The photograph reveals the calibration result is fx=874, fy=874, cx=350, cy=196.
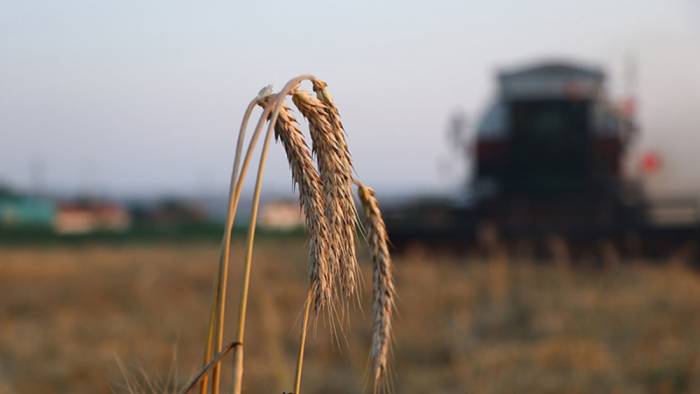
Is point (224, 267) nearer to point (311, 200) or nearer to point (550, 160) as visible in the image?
point (311, 200)

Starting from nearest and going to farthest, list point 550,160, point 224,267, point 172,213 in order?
point 224,267 → point 550,160 → point 172,213

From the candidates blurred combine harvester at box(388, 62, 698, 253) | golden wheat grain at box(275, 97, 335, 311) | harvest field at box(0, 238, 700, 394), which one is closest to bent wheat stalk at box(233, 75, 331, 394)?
golden wheat grain at box(275, 97, 335, 311)

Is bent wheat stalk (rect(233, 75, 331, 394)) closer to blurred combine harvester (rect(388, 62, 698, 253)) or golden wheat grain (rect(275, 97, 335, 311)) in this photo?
golden wheat grain (rect(275, 97, 335, 311))

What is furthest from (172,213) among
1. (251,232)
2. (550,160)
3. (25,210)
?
(251,232)

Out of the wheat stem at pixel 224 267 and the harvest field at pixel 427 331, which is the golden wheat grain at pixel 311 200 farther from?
the harvest field at pixel 427 331

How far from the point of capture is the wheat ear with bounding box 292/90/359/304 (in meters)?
0.96

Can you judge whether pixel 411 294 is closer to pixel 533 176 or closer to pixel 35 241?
pixel 533 176

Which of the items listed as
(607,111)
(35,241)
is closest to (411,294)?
(607,111)

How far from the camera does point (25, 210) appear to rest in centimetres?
6034

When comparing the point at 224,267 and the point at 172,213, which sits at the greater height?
the point at 224,267

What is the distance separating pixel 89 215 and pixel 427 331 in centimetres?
6065

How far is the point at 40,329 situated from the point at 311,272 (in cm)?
831

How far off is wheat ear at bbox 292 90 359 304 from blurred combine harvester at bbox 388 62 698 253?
13.6 meters

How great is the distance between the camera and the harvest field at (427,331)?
5461 mm
